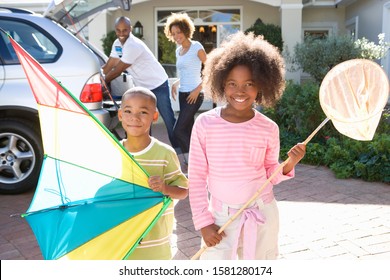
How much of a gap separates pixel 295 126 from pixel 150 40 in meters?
7.66

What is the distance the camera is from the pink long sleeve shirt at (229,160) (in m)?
2.29

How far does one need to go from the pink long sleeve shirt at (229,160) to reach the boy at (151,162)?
0.10m

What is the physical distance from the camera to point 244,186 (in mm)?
2299

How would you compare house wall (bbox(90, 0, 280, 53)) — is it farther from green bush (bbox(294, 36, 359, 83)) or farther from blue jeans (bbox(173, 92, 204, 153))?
blue jeans (bbox(173, 92, 204, 153))

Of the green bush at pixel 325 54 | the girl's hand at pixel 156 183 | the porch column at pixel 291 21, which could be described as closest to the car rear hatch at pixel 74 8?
the girl's hand at pixel 156 183

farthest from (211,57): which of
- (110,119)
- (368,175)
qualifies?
(368,175)

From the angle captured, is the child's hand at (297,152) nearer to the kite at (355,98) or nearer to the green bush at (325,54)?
the kite at (355,98)

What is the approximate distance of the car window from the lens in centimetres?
518

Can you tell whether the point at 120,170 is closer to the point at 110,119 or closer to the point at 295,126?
the point at 110,119

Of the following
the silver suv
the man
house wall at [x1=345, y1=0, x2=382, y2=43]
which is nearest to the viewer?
the silver suv

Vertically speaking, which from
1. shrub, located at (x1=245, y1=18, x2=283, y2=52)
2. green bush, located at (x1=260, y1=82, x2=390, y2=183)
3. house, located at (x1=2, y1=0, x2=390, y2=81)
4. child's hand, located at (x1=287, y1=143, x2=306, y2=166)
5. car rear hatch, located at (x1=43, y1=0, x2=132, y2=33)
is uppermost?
house, located at (x1=2, y1=0, x2=390, y2=81)

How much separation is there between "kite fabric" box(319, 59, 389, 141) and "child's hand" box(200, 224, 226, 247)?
75 cm

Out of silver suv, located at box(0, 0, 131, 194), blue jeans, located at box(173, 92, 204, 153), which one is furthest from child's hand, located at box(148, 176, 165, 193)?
blue jeans, located at box(173, 92, 204, 153)

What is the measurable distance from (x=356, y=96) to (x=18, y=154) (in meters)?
3.98
